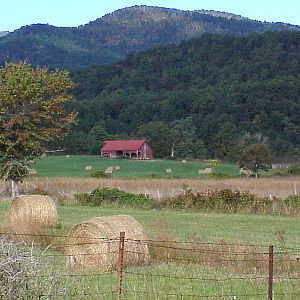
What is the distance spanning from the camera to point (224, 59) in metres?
136

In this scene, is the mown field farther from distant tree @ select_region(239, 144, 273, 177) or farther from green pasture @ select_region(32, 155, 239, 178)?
distant tree @ select_region(239, 144, 273, 177)

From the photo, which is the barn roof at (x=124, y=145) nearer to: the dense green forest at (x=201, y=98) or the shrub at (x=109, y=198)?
the dense green forest at (x=201, y=98)

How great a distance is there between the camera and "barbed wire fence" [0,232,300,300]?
9.73 meters

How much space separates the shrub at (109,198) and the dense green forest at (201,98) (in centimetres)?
4886

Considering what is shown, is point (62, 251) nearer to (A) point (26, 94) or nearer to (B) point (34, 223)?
(B) point (34, 223)

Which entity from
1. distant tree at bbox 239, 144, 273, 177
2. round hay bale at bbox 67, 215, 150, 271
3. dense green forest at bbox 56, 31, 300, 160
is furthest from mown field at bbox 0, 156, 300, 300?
dense green forest at bbox 56, 31, 300, 160

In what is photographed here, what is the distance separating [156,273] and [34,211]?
1100 centimetres

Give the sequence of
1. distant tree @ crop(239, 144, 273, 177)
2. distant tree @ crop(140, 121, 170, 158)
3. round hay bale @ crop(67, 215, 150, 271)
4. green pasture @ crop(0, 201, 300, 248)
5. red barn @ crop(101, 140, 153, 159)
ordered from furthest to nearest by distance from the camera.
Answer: distant tree @ crop(140, 121, 170, 158), red barn @ crop(101, 140, 153, 159), distant tree @ crop(239, 144, 273, 177), green pasture @ crop(0, 201, 300, 248), round hay bale @ crop(67, 215, 150, 271)

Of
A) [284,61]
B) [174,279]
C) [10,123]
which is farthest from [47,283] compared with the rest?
[284,61]

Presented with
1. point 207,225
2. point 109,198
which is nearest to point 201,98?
point 109,198

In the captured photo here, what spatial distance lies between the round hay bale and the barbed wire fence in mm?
20

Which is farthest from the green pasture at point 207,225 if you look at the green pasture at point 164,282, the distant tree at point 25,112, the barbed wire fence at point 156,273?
the distant tree at point 25,112

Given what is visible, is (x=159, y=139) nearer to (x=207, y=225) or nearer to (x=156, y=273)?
(x=207, y=225)

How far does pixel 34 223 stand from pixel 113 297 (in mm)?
12000
